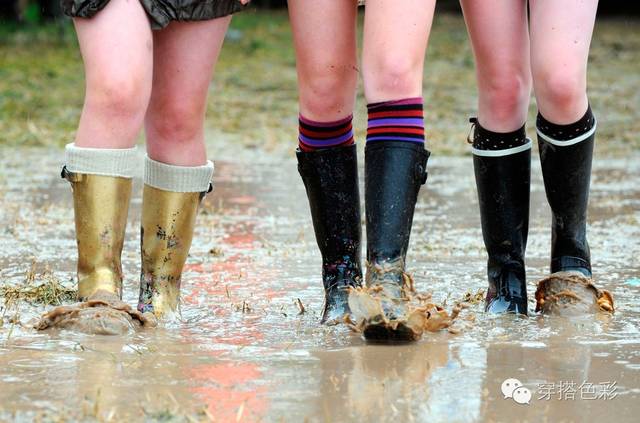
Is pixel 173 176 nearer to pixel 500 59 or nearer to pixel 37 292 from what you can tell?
pixel 37 292

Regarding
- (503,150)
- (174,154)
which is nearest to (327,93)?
(174,154)

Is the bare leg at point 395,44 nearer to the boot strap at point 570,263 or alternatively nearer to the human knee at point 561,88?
the human knee at point 561,88

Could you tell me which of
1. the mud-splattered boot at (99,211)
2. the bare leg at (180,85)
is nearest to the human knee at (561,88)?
the bare leg at (180,85)

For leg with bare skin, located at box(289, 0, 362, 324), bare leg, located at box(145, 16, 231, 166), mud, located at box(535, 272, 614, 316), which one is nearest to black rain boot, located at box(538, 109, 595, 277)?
mud, located at box(535, 272, 614, 316)

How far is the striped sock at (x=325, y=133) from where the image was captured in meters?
3.36

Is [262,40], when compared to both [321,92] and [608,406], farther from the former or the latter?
[608,406]

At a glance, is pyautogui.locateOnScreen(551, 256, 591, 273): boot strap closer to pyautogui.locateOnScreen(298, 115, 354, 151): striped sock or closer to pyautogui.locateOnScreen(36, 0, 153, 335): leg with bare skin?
pyautogui.locateOnScreen(298, 115, 354, 151): striped sock

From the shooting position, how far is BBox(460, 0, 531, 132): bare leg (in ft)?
11.1

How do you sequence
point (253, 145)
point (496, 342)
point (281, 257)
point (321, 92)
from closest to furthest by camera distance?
1. point (496, 342)
2. point (321, 92)
3. point (281, 257)
4. point (253, 145)

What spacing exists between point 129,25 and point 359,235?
2.82ft

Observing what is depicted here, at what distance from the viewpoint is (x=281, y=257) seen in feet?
14.8

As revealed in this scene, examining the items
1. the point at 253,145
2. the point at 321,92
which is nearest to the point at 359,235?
the point at 321,92

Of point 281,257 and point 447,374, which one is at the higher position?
point 447,374

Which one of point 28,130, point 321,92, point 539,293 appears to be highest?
point 321,92
